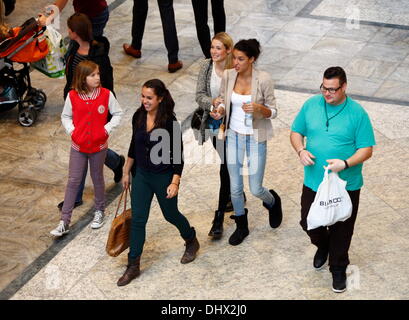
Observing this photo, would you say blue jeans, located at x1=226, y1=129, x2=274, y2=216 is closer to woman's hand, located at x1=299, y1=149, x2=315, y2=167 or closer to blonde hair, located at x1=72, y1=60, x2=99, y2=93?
woman's hand, located at x1=299, y1=149, x2=315, y2=167

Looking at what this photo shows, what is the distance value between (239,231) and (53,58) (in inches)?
136

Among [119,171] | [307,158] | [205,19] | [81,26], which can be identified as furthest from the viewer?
[205,19]

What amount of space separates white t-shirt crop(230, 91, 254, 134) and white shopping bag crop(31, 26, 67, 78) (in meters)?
3.35

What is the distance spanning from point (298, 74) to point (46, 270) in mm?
4965

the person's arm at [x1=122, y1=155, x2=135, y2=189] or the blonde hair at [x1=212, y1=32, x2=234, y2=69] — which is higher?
the blonde hair at [x1=212, y1=32, x2=234, y2=69]

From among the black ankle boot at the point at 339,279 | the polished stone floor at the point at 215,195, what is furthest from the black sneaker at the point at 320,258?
the black ankle boot at the point at 339,279

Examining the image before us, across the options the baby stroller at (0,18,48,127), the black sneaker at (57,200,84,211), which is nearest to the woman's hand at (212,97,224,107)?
the black sneaker at (57,200,84,211)

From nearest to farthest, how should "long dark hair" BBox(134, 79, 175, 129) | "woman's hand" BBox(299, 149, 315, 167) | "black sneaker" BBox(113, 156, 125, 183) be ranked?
"woman's hand" BBox(299, 149, 315, 167)
"long dark hair" BBox(134, 79, 175, 129)
"black sneaker" BBox(113, 156, 125, 183)

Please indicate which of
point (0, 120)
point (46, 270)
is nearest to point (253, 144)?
point (46, 270)

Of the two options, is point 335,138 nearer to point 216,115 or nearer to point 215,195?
point 216,115

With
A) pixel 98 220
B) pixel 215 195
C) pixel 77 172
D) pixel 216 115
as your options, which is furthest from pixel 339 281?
pixel 77 172

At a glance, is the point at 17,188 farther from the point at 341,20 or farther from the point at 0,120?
the point at 341,20

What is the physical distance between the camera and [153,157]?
6.96 m

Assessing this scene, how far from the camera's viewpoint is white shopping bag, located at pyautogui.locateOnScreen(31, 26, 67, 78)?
9977 mm
